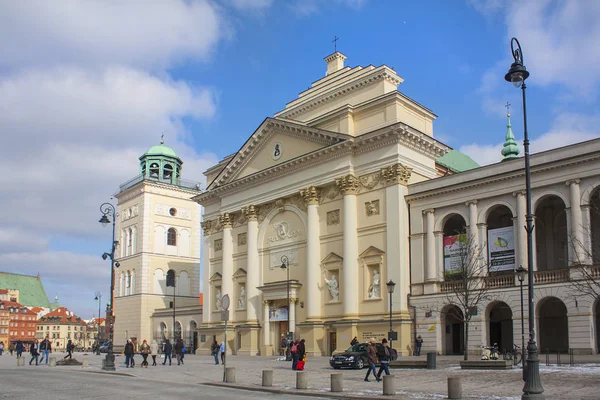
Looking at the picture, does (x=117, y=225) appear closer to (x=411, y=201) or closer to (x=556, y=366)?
(x=411, y=201)

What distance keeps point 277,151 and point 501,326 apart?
22149 mm

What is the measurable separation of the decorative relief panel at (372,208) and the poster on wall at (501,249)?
26.7ft

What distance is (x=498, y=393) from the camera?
1938 cm

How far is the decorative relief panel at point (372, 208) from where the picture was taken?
45438 mm

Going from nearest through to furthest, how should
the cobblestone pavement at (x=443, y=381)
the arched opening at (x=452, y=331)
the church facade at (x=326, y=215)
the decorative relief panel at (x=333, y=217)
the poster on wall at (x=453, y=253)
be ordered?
the cobblestone pavement at (x=443, y=381)
the arched opening at (x=452, y=331)
the poster on wall at (x=453, y=253)
the church facade at (x=326, y=215)
the decorative relief panel at (x=333, y=217)

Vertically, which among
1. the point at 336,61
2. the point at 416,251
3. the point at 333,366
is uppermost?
the point at 336,61

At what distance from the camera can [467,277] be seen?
3762 cm

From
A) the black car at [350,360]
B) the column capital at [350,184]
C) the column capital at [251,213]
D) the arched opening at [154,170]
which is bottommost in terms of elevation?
the black car at [350,360]

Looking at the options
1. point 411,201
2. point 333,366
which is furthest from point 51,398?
point 411,201

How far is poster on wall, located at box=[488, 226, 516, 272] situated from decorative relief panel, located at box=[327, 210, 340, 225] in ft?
38.0

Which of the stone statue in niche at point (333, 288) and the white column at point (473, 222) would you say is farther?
the stone statue in niche at point (333, 288)

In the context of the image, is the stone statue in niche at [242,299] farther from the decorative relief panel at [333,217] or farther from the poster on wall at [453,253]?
the poster on wall at [453,253]

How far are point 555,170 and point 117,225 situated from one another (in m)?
63.3

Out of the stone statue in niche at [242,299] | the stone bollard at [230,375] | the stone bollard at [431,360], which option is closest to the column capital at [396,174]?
the stone bollard at [431,360]
